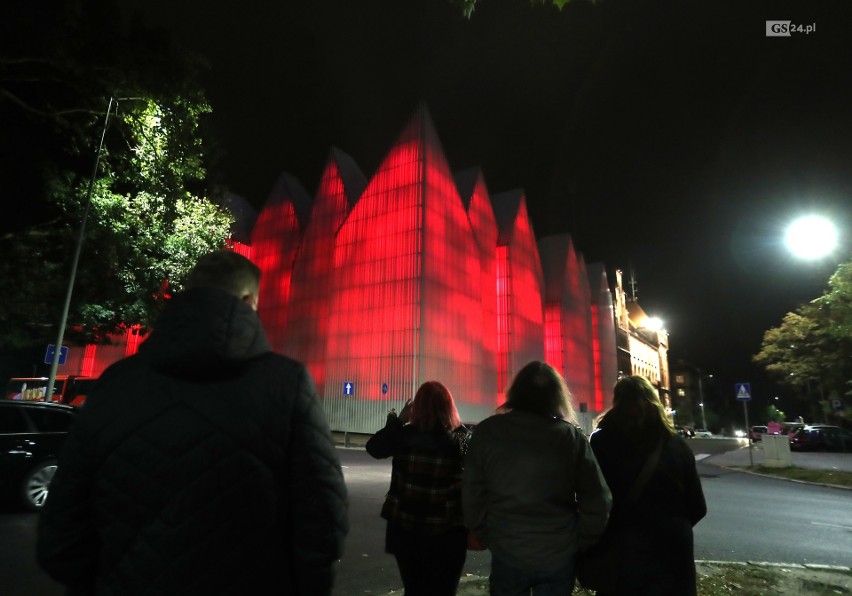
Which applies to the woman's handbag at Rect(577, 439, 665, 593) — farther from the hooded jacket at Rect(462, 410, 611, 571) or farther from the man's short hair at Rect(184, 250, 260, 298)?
the man's short hair at Rect(184, 250, 260, 298)

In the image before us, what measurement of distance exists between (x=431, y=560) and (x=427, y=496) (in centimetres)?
39

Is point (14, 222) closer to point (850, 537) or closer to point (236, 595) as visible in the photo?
point (236, 595)

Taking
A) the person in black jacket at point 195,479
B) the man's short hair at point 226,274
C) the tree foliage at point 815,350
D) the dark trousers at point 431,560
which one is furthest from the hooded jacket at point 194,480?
the tree foliage at point 815,350

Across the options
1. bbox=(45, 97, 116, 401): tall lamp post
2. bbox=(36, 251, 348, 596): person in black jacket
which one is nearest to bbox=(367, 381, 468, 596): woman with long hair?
bbox=(36, 251, 348, 596): person in black jacket

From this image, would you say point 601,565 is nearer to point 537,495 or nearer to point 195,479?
point 537,495

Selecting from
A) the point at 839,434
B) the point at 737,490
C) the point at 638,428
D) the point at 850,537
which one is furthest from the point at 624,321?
the point at 638,428

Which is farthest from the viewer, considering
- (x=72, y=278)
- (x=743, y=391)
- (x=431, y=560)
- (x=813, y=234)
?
(x=743, y=391)

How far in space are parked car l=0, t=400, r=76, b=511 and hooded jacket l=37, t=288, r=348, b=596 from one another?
7.53 metres

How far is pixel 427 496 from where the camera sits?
3.32 metres

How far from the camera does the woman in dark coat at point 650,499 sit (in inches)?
112

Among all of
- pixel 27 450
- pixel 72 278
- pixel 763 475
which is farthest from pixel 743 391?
pixel 72 278

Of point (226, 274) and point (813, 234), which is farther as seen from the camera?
point (813, 234)

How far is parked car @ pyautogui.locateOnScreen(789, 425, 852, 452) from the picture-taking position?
89.5ft

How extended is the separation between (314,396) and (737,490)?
1446 centimetres
